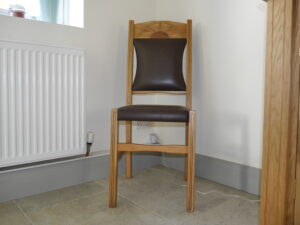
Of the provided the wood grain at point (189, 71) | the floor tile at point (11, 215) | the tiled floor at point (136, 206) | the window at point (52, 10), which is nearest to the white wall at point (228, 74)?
the wood grain at point (189, 71)

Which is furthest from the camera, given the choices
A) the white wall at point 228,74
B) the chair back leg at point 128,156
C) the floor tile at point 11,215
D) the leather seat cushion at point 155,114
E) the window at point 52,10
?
the chair back leg at point 128,156

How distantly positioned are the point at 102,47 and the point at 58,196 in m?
0.90

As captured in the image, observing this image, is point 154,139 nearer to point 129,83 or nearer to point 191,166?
point 129,83

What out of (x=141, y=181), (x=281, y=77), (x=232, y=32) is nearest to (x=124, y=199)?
(x=141, y=181)

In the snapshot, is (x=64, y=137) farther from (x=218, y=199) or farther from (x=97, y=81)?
(x=218, y=199)

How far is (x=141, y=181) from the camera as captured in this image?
168 centimetres

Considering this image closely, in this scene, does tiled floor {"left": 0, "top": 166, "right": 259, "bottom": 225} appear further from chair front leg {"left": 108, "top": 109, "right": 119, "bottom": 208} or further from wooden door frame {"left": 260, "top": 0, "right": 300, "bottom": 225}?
wooden door frame {"left": 260, "top": 0, "right": 300, "bottom": 225}

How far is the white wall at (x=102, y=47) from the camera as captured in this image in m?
1.63

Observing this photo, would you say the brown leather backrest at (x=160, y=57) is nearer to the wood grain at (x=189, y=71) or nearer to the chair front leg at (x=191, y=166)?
the wood grain at (x=189, y=71)

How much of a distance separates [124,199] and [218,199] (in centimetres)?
47

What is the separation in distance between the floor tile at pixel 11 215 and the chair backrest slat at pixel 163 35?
0.80m

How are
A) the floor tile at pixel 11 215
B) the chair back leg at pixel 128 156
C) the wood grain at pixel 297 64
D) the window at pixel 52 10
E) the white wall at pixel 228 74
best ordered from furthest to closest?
the chair back leg at pixel 128 156
the window at pixel 52 10
the white wall at pixel 228 74
the floor tile at pixel 11 215
the wood grain at pixel 297 64

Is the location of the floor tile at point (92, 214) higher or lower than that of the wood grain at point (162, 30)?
lower

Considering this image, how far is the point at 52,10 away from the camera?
1.70 meters
